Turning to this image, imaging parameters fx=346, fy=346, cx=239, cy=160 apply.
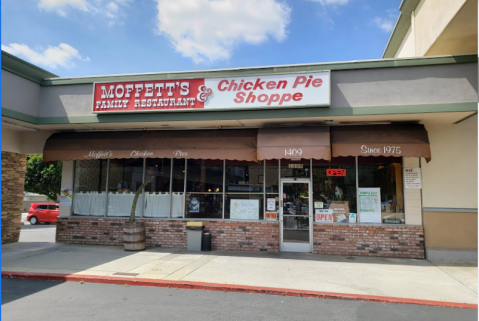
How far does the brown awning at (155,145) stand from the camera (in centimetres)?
1062

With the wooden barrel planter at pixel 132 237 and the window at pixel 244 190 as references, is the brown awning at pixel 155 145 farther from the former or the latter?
the wooden barrel planter at pixel 132 237

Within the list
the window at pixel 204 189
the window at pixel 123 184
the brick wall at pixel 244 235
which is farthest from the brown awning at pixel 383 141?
the window at pixel 123 184

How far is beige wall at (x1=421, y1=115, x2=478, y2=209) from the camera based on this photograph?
32.4 ft

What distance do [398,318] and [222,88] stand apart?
282 inches

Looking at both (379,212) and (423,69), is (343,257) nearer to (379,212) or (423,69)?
(379,212)

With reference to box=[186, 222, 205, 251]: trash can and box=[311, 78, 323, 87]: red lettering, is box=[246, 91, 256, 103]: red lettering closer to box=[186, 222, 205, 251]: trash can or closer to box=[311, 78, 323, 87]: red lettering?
box=[311, 78, 323, 87]: red lettering

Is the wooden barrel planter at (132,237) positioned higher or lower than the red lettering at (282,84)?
lower

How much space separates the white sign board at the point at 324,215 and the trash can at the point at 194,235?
367 cm

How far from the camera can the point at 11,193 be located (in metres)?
13.0

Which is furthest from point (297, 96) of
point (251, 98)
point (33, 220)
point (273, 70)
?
point (33, 220)

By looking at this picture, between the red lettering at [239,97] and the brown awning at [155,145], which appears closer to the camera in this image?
the red lettering at [239,97]

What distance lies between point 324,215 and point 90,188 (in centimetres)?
843

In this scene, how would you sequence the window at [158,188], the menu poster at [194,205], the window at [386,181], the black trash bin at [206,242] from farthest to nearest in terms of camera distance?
the window at [158,188], the menu poster at [194,205], the black trash bin at [206,242], the window at [386,181]

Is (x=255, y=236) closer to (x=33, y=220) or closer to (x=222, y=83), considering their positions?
(x=222, y=83)
